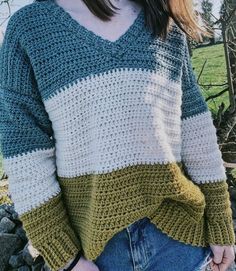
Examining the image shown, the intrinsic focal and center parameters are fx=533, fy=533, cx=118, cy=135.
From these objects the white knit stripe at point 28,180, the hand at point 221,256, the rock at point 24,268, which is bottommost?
the rock at point 24,268

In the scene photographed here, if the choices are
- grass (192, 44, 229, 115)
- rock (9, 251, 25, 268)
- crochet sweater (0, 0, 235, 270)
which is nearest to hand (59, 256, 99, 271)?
crochet sweater (0, 0, 235, 270)

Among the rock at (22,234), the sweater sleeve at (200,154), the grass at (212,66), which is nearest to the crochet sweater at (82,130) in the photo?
the sweater sleeve at (200,154)

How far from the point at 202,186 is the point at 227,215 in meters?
0.13

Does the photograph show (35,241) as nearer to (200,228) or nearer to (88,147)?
(88,147)

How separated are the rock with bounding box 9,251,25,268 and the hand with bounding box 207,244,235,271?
1953 mm

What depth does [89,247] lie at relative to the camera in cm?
165

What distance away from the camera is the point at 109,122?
5.23 ft

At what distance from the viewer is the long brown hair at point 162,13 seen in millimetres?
1676

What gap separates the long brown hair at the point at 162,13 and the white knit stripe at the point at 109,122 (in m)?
0.19

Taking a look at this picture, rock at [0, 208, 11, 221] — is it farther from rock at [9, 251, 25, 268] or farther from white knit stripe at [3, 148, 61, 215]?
white knit stripe at [3, 148, 61, 215]

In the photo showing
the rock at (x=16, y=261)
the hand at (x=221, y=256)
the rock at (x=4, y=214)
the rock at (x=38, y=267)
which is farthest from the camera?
the rock at (x=4, y=214)

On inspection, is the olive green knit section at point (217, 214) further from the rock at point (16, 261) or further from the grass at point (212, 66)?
the grass at point (212, 66)

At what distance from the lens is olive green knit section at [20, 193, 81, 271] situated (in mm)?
1634

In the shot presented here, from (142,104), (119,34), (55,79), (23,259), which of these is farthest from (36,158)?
(23,259)
